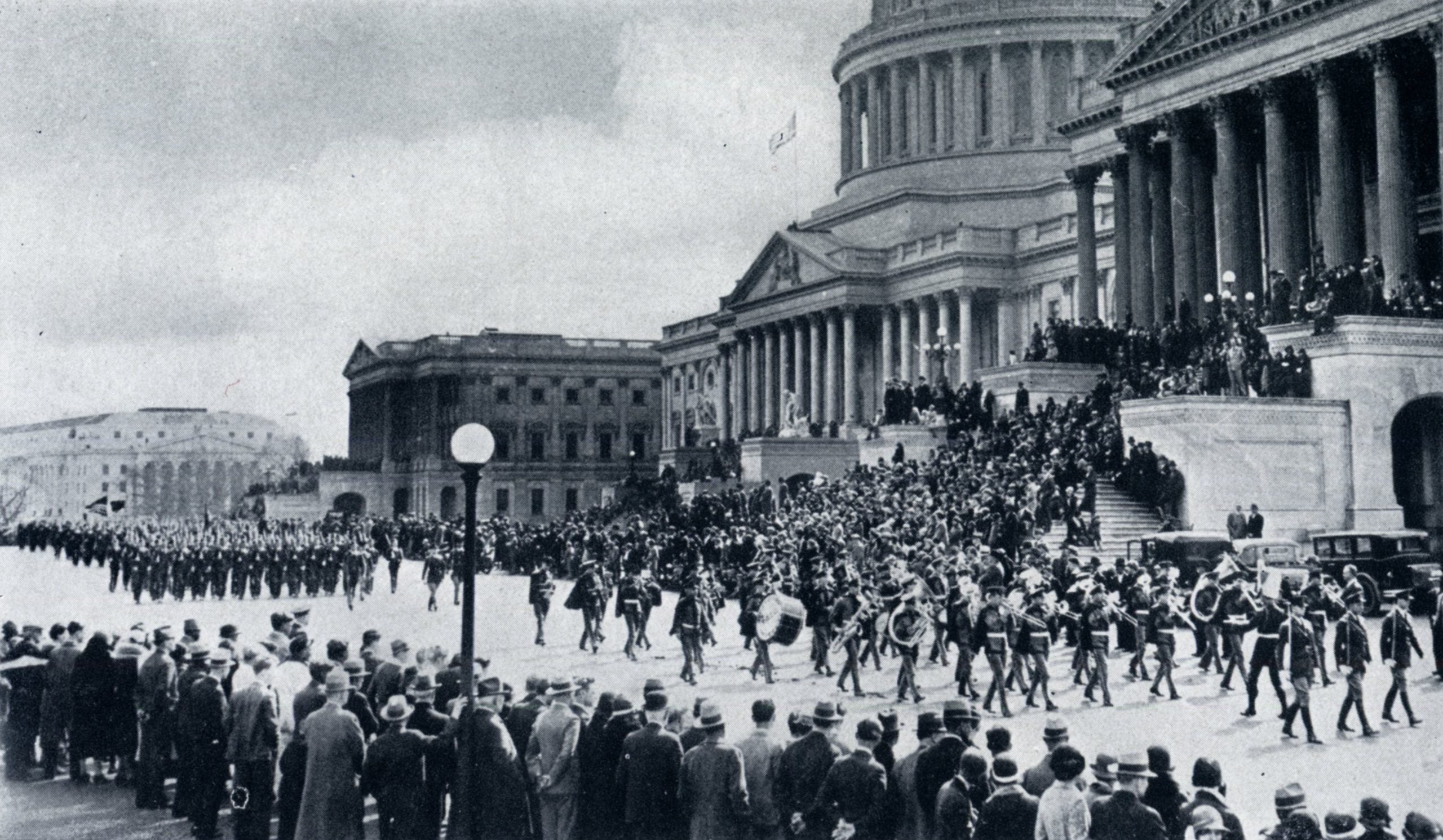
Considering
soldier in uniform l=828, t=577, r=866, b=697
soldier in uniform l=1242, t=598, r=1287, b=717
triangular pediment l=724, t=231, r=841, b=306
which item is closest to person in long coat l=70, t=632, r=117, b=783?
soldier in uniform l=828, t=577, r=866, b=697

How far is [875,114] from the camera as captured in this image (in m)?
87.2

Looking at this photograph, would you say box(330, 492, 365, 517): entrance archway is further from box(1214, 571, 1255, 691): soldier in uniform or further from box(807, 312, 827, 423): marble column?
box(1214, 571, 1255, 691): soldier in uniform

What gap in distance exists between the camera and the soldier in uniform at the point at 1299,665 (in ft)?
50.0

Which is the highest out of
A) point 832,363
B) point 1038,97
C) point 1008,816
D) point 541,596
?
point 1038,97

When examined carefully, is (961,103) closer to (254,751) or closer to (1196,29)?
(1196,29)

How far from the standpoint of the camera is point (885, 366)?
6919cm

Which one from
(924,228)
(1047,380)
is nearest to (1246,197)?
(1047,380)

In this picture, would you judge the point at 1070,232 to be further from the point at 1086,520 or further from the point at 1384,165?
the point at 1086,520

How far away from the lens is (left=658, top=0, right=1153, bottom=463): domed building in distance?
2530 inches

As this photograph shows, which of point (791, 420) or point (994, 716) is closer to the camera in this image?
point (994, 716)

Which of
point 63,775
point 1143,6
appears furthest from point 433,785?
point 1143,6

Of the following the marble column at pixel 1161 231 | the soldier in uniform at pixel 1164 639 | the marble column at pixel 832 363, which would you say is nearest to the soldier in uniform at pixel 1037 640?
the soldier in uniform at pixel 1164 639

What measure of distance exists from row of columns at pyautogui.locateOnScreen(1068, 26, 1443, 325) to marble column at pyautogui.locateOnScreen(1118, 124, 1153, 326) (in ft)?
0.13

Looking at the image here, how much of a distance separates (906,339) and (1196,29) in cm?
2779
